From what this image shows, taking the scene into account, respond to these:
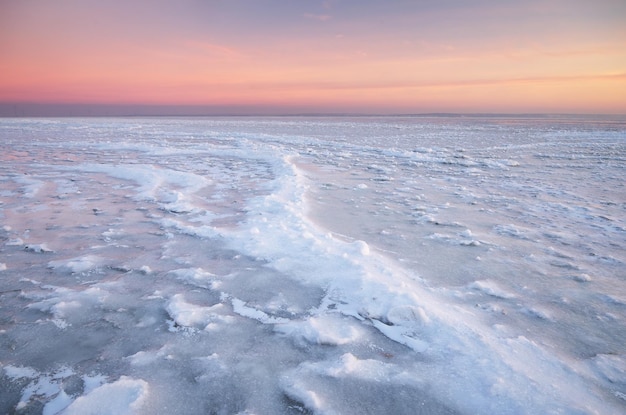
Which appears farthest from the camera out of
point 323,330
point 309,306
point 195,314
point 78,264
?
point 78,264

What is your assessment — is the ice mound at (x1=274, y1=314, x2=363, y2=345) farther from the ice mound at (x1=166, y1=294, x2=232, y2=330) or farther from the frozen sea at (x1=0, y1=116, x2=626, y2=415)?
the ice mound at (x1=166, y1=294, x2=232, y2=330)

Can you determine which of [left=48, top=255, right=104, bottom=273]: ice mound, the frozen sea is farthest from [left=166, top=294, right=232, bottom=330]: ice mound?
[left=48, top=255, right=104, bottom=273]: ice mound

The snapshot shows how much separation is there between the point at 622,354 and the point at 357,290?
1.81 meters

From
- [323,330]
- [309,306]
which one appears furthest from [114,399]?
[309,306]

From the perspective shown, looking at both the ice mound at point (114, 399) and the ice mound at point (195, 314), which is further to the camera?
the ice mound at point (195, 314)

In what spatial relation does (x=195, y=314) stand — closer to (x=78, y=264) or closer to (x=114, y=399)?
(x=114, y=399)

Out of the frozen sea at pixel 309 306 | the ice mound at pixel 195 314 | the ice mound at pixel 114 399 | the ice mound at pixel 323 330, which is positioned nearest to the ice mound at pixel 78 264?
the frozen sea at pixel 309 306

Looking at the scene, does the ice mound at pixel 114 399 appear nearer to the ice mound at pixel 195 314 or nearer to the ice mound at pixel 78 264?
the ice mound at pixel 195 314

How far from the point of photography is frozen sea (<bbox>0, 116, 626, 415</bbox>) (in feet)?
6.24

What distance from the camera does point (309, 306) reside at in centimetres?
279

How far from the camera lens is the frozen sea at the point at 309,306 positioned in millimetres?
1902

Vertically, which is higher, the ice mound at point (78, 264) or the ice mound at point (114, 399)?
the ice mound at point (78, 264)

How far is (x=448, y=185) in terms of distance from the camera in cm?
791

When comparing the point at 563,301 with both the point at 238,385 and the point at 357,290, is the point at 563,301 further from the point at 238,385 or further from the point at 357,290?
the point at 238,385
